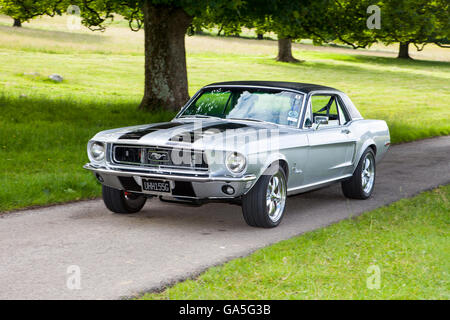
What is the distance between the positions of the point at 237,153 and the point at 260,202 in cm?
65

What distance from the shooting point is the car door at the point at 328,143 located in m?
8.34

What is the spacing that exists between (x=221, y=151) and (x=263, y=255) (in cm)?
126

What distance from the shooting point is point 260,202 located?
24.0ft

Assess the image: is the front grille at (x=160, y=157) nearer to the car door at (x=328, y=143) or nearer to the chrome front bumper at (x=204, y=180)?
the chrome front bumper at (x=204, y=180)

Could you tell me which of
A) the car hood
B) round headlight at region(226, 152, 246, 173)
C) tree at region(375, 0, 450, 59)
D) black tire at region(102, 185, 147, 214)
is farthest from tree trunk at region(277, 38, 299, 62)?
round headlight at region(226, 152, 246, 173)

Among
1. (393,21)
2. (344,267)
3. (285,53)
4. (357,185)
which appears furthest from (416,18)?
(285,53)

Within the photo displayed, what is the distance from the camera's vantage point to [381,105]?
29844 mm

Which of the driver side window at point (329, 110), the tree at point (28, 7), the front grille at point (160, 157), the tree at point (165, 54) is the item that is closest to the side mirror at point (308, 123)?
the driver side window at point (329, 110)

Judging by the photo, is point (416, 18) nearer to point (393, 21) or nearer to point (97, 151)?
point (393, 21)

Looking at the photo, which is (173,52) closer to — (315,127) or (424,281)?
(315,127)

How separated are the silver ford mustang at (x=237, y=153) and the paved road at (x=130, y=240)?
1.18 ft

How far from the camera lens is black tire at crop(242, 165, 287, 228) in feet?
23.9

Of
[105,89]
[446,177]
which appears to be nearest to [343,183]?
[446,177]

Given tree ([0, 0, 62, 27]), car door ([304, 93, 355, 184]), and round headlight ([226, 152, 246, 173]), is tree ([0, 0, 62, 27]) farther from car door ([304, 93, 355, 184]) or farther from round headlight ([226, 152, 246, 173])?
round headlight ([226, 152, 246, 173])
